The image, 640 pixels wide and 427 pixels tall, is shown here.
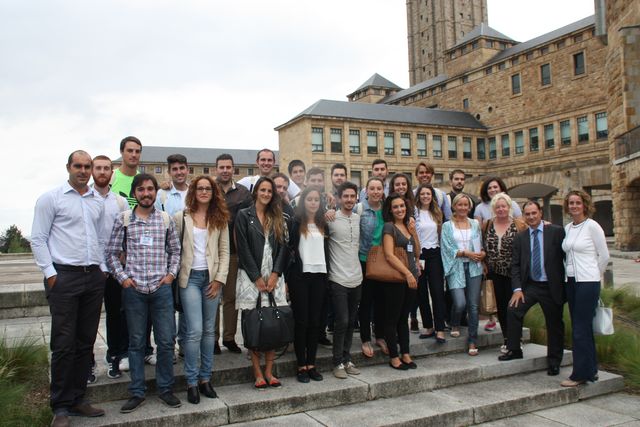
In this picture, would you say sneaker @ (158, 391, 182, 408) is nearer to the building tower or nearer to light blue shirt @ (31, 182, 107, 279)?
light blue shirt @ (31, 182, 107, 279)

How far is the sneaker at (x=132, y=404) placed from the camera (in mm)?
4203

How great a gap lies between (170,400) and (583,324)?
159 inches

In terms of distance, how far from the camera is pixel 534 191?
25172 millimetres

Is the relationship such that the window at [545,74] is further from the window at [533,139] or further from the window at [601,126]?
the window at [601,126]

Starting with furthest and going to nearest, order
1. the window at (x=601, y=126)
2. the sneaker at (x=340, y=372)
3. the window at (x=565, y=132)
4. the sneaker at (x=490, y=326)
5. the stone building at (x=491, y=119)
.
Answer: the window at (x=565, y=132)
the stone building at (x=491, y=119)
the window at (x=601, y=126)
the sneaker at (x=490, y=326)
the sneaker at (x=340, y=372)

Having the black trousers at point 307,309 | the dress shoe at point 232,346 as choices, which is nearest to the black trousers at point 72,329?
the dress shoe at point 232,346

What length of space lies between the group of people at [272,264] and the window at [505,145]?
171 feet

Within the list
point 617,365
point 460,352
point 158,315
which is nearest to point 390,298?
point 460,352

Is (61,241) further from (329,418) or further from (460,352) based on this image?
(460,352)

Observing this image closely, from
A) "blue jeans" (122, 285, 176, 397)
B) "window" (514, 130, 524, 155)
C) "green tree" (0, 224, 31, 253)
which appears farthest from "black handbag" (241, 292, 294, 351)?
"window" (514, 130, 524, 155)

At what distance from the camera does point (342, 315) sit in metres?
5.17

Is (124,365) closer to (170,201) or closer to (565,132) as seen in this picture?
(170,201)

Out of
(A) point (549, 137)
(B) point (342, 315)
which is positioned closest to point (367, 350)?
(B) point (342, 315)

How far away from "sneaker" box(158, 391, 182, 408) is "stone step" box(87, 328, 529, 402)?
0.29 meters
